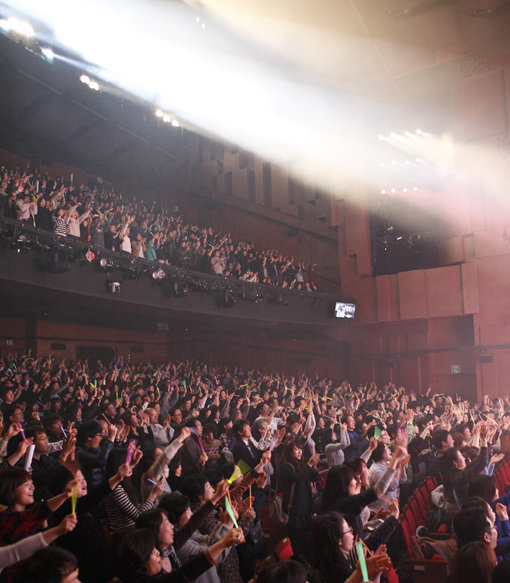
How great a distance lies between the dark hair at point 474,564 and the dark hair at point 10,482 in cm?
204

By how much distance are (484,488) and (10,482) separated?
2.81m

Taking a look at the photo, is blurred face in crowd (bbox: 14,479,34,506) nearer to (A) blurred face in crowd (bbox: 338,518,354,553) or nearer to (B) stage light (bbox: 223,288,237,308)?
(A) blurred face in crowd (bbox: 338,518,354,553)

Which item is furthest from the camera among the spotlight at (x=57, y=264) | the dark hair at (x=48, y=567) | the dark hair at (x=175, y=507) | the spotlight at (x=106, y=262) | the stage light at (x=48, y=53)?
the stage light at (x=48, y=53)

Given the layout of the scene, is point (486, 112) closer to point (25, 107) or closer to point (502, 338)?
point (502, 338)

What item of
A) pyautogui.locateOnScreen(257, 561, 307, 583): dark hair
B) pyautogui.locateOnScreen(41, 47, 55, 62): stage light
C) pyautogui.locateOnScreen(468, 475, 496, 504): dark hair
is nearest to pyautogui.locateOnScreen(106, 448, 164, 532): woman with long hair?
pyautogui.locateOnScreen(257, 561, 307, 583): dark hair

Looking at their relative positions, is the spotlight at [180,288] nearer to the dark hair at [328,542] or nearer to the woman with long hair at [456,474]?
the woman with long hair at [456,474]

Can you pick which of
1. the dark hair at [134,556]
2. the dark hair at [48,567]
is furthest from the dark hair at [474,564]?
the dark hair at [48,567]

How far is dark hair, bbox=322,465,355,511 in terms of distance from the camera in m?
3.20


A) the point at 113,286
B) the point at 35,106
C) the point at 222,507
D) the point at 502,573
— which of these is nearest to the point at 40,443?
the point at 222,507

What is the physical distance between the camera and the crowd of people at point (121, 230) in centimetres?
871

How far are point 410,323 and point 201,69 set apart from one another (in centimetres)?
967

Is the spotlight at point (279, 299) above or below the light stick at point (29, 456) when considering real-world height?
above

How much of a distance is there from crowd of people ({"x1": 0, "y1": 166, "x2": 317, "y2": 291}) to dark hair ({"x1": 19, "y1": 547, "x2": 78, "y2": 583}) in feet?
22.9

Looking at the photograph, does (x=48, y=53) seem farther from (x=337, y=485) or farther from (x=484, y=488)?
(x=484, y=488)
